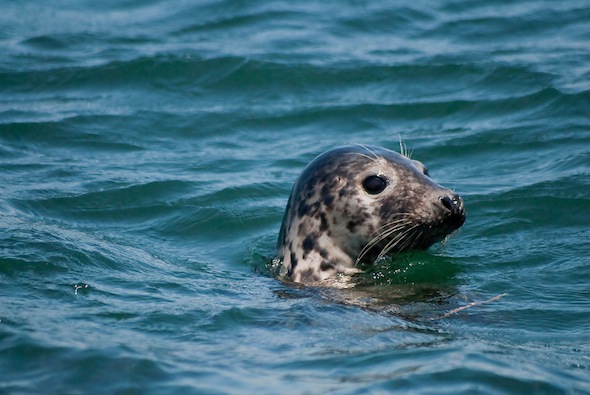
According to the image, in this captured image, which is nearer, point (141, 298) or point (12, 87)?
point (141, 298)

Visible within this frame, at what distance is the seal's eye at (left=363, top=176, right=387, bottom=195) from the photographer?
804 centimetres

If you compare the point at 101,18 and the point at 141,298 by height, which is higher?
the point at 101,18

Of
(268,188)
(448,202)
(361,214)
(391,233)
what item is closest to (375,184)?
(361,214)

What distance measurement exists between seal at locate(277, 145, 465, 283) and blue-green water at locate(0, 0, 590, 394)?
0.28 meters

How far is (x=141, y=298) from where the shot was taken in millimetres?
7645

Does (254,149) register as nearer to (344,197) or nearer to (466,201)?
(466,201)

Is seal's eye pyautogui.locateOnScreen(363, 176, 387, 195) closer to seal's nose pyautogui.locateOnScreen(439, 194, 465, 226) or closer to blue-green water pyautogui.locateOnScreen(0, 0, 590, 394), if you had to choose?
seal's nose pyautogui.locateOnScreen(439, 194, 465, 226)

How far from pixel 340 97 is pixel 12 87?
13.8ft

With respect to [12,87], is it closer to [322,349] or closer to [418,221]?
[418,221]

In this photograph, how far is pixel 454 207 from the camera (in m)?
7.76

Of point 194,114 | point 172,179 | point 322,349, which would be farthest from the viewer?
point 194,114

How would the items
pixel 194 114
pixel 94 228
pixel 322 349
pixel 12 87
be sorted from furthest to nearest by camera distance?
pixel 12 87
pixel 194 114
pixel 94 228
pixel 322 349

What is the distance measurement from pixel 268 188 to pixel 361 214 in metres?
3.28

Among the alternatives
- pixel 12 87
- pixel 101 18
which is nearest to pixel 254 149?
pixel 12 87
